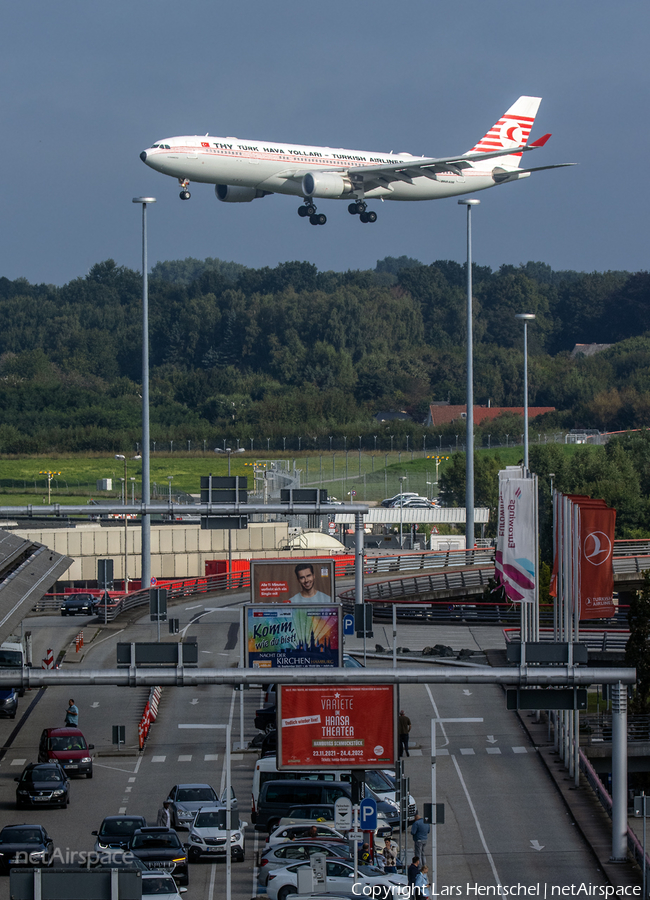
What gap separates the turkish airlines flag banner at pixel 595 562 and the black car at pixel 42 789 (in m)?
14.7

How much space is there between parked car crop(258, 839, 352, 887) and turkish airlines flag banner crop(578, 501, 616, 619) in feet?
40.4

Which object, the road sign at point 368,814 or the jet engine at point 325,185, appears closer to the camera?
the road sign at point 368,814

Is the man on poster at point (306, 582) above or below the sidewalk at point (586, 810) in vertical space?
above

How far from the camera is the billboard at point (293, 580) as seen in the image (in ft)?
134

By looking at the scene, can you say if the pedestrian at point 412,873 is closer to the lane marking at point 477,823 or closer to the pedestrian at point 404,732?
the lane marking at point 477,823

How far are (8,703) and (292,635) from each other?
37.9ft

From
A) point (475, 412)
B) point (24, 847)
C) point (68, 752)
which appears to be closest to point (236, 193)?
point (68, 752)

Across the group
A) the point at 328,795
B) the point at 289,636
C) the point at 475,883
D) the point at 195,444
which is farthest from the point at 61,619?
the point at 195,444

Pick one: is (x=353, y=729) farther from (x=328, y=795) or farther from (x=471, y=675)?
(x=328, y=795)

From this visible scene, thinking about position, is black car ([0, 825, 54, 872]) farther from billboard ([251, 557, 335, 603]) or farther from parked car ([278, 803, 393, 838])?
billboard ([251, 557, 335, 603])

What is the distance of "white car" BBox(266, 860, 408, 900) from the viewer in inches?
894

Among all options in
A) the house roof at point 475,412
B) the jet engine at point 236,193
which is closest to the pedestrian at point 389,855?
the jet engine at point 236,193

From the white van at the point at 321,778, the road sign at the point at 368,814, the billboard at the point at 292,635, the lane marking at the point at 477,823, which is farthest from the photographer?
the billboard at the point at 292,635

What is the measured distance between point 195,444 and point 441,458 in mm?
33156
